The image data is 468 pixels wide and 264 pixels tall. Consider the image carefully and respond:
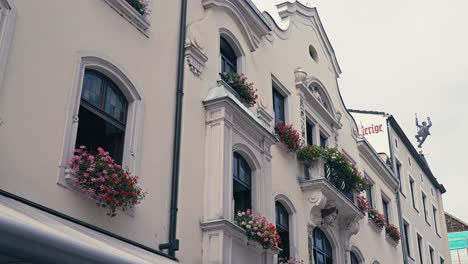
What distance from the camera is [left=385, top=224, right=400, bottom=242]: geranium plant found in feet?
74.2

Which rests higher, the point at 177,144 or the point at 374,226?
the point at 374,226

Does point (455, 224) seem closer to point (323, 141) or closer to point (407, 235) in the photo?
point (407, 235)

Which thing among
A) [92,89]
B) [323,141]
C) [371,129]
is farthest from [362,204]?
[92,89]

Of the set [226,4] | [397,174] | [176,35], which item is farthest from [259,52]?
[397,174]

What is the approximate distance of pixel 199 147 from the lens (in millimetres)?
11969

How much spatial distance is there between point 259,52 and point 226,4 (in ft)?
6.71

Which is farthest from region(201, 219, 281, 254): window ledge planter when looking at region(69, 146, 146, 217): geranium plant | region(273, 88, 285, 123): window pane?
region(273, 88, 285, 123): window pane

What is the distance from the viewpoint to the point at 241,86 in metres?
13.8

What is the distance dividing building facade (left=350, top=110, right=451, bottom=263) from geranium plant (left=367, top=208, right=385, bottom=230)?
11.4 feet

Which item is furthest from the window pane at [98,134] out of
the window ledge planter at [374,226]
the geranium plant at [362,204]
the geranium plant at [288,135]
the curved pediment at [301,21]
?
the window ledge planter at [374,226]

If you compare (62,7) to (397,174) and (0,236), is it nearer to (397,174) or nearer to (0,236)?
(0,236)

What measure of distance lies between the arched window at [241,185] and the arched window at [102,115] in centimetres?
317

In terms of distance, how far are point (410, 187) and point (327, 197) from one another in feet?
44.6

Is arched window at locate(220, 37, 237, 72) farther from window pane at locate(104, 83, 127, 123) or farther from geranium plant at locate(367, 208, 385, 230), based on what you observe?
geranium plant at locate(367, 208, 385, 230)
